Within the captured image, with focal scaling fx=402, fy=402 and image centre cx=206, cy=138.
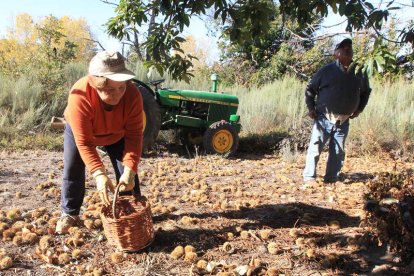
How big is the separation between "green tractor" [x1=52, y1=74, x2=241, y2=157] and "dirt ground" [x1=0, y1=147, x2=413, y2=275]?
145 centimetres

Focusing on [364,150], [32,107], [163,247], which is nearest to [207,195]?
[163,247]

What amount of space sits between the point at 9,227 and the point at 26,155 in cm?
299

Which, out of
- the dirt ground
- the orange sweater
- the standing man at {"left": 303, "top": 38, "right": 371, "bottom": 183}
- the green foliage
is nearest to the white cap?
the orange sweater

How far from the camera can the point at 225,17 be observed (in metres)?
2.51

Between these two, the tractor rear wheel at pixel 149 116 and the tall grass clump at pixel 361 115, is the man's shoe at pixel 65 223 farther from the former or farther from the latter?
the tall grass clump at pixel 361 115

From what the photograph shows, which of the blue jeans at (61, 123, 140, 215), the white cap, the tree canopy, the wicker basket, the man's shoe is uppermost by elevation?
the tree canopy

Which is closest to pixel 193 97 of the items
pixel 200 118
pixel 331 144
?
pixel 200 118

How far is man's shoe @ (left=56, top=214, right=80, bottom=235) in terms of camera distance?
309 cm

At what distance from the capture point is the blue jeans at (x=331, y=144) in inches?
186

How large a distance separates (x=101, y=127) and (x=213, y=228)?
1.22 m

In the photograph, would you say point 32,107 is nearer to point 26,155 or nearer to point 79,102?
point 26,155

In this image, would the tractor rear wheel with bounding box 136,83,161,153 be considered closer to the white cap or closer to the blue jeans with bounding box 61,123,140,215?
the blue jeans with bounding box 61,123,140,215

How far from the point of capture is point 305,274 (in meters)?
2.52

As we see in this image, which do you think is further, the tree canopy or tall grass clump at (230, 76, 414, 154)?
tall grass clump at (230, 76, 414, 154)
